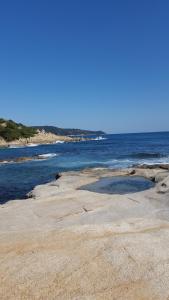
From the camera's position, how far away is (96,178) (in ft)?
108

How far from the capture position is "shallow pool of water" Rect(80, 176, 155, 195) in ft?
86.8

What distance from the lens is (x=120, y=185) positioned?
28750mm

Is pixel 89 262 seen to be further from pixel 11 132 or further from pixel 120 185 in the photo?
pixel 11 132

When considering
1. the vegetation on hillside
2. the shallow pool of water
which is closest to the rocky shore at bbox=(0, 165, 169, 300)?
the shallow pool of water

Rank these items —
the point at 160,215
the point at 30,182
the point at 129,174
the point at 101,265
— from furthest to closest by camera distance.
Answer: the point at 30,182, the point at 129,174, the point at 160,215, the point at 101,265

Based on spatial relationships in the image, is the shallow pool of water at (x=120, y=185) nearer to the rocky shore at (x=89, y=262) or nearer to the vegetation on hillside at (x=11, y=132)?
the rocky shore at (x=89, y=262)

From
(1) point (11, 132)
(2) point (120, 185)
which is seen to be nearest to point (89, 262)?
(2) point (120, 185)

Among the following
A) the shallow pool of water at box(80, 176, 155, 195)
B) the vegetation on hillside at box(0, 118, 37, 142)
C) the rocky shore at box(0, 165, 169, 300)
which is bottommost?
the shallow pool of water at box(80, 176, 155, 195)

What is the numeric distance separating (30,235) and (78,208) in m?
8.49

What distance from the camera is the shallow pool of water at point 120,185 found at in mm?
26461

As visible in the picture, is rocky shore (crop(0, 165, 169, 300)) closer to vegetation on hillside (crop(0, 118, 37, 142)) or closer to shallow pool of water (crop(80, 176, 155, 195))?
shallow pool of water (crop(80, 176, 155, 195))

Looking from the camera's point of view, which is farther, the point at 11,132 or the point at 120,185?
the point at 11,132

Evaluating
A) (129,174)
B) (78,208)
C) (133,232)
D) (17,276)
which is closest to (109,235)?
(133,232)

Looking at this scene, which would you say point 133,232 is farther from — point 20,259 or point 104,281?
point 20,259
